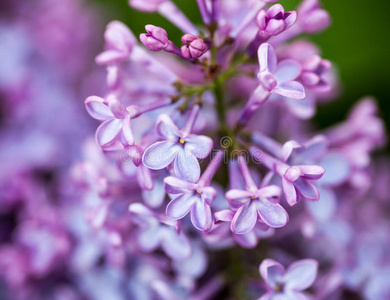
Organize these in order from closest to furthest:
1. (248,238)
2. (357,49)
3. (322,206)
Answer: (248,238) < (322,206) < (357,49)

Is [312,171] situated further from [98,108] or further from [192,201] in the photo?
[98,108]

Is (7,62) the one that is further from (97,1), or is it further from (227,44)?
(227,44)

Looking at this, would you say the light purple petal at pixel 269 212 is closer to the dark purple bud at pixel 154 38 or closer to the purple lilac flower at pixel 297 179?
the purple lilac flower at pixel 297 179

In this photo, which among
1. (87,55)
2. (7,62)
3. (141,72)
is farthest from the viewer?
(87,55)

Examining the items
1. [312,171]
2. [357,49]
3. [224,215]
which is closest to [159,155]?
[224,215]

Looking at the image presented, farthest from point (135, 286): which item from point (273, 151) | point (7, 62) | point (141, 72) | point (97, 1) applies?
point (97, 1)

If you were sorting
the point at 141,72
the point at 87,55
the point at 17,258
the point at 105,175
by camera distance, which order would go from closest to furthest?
the point at 105,175, the point at 17,258, the point at 141,72, the point at 87,55

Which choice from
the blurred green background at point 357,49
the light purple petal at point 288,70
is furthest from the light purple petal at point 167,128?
the blurred green background at point 357,49

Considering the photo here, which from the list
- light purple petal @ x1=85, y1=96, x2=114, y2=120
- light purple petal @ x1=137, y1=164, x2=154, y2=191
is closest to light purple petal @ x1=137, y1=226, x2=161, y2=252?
light purple petal @ x1=137, y1=164, x2=154, y2=191
